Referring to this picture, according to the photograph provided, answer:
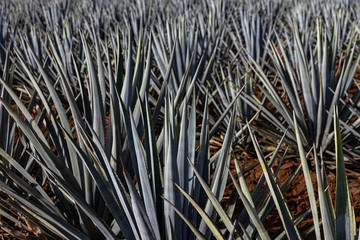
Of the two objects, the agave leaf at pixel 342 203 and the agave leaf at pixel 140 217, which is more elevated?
the agave leaf at pixel 342 203

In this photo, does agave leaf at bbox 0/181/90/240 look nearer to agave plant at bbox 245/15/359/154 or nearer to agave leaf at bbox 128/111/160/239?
agave leaf at bbox 128/111/160/239

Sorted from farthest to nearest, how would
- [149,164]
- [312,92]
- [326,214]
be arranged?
[312,92], [149,164], [326,214]

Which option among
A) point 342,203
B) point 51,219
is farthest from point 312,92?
point 51,219

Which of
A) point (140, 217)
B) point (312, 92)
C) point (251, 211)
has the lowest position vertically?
point (312, 92)

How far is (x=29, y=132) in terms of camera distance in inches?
45.9

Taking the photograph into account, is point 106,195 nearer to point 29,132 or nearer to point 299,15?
Result: point 29,132

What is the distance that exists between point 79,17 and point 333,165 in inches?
127

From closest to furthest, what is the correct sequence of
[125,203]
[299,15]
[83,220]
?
1. [125,203]
2. [83,220]
3. [299,15]

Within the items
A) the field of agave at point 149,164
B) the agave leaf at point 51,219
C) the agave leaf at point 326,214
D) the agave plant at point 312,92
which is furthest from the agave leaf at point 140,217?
the agave plant at point 312,92

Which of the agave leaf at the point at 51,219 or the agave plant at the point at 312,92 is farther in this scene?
the agave plant at the point at 312,92

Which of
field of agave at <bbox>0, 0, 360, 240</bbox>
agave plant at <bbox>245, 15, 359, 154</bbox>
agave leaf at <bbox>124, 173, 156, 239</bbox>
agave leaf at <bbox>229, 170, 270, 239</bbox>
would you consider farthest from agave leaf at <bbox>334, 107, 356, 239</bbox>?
agave plant at <bbox>245, 15, 359, 154</bbox>

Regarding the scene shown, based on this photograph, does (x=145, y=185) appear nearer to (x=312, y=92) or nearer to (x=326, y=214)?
(x=326, y=214)

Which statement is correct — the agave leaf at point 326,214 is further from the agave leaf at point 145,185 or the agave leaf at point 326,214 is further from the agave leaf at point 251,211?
the agave leaf at point 145,185

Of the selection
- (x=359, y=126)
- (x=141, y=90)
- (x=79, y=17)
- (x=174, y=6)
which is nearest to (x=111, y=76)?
(x=141, y=90)
